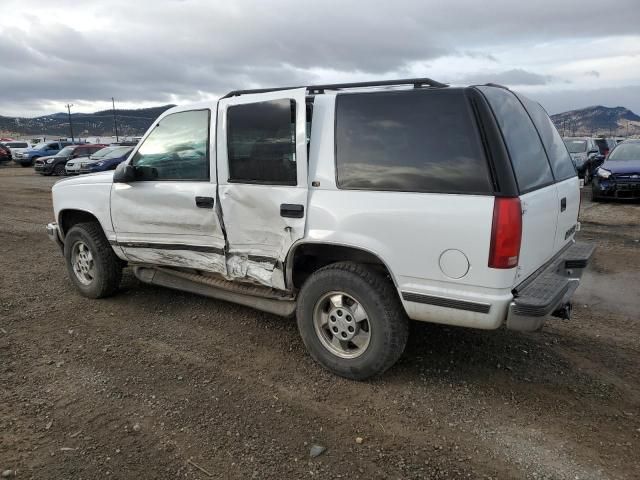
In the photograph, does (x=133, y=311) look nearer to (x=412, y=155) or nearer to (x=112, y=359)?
(x=112, y=359)

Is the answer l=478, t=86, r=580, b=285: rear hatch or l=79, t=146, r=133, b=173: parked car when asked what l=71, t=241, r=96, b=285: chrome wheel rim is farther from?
l=79, t=146, r=133, b=173: parked car

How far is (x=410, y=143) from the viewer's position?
3150mm

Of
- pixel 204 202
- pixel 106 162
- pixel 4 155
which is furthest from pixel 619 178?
pixel 4 155

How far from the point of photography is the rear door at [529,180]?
3.00m

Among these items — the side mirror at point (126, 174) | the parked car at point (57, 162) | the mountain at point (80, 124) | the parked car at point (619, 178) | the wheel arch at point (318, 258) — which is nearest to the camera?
the wheel arch at point (318, 258)

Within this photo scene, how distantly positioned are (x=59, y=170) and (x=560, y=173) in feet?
82.8

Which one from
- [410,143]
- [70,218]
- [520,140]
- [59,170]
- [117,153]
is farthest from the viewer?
[59,170]

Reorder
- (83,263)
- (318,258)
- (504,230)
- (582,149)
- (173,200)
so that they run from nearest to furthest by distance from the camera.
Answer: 1. (504,230)
2. (318,258)
3. (173,200)
4. (83,263)
5. (582,149)

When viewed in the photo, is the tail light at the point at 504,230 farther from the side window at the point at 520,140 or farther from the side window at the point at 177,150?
the side window at the point at 177,150

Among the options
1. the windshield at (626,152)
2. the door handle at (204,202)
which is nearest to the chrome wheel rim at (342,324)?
the door handle at (204,202)

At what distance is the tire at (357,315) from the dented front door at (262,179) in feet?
1.18

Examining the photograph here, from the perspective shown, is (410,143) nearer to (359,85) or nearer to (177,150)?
(359,85)

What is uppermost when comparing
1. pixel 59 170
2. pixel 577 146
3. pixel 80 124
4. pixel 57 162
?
pixel 80 124

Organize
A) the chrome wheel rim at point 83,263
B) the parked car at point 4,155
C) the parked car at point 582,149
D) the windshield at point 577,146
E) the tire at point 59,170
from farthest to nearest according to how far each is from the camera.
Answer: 1. the parked car at point 4,155
2. the tire at point 59,170
3. the windshield at point 577,146
4. the parked car at point 582,149
5. the chrome wheel rim at point 83,263
